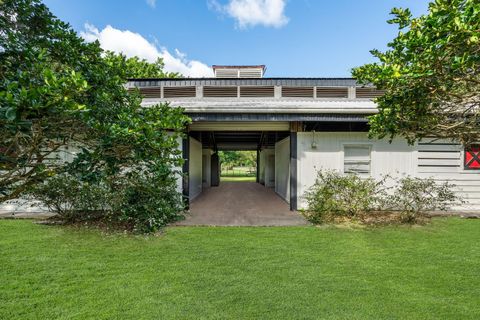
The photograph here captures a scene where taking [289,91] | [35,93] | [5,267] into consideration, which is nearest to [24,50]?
[35,93]

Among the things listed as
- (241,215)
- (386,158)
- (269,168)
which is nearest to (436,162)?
(386,158)

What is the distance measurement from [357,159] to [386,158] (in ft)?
3.08

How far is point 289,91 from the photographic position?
37.3 ft

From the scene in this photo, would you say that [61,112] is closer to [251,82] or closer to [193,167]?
[193,167]

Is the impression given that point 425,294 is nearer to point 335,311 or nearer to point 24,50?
point 335,311

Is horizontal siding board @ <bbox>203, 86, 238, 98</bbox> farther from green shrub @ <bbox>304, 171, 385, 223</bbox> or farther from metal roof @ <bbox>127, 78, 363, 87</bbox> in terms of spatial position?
green shrub @ <bbox>304, 171, 385, 223</bbox>

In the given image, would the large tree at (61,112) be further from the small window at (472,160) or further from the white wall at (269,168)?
the white wall at (269,168)

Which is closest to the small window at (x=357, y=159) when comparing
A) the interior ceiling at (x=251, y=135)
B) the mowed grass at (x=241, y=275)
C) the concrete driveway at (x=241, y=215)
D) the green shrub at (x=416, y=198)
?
the interior ceiling at (x=251, y=135)

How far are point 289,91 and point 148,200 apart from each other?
8208 millimetres

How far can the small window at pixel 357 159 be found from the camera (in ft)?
27.6

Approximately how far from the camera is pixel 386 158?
829 cm

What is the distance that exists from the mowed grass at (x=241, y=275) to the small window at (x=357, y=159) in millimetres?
2800

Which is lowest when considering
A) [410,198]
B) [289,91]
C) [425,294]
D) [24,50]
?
[425,294]

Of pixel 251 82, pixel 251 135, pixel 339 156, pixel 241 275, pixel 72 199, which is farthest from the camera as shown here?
pixel 251 135
